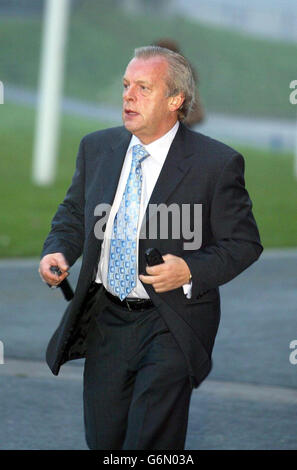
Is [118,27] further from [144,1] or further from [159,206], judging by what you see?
[159,206]

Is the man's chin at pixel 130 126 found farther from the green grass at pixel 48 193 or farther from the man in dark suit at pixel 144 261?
the green grass at pixel 48 193

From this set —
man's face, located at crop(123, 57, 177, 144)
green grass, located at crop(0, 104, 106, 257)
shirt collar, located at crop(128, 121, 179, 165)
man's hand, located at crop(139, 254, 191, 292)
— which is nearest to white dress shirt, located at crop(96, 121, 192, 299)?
shirt collar, located at crop(128, 121, 179, 165)

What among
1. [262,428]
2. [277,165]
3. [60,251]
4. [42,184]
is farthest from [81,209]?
[277,165]

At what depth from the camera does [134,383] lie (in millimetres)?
4352

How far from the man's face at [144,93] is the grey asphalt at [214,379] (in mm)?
2193

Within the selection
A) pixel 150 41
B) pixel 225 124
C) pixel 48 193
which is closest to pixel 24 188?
pixel 48 193

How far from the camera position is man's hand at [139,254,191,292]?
13.2 ft

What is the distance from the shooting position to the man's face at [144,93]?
14.0 ft

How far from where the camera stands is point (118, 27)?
6116cm

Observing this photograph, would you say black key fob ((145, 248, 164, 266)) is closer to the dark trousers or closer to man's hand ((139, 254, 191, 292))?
man's hand ((139, 254, 191, 292))
